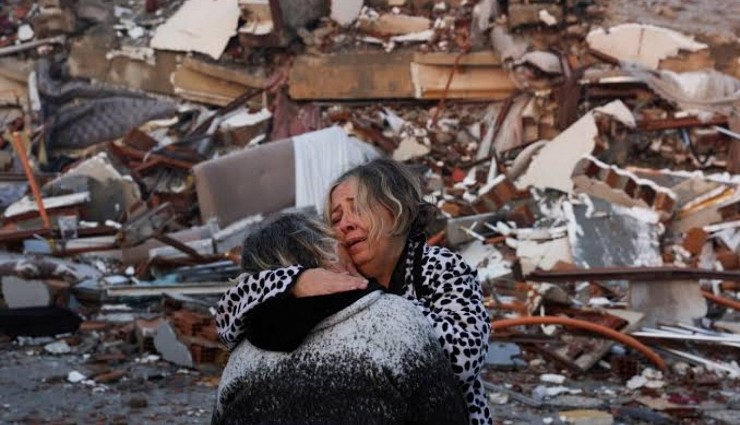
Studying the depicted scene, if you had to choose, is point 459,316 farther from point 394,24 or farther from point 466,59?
point 394,24

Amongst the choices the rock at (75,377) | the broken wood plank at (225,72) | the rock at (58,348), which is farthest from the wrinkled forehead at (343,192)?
the broken wood plank at (225,72)

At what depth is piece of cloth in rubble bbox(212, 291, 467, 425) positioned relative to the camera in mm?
2457

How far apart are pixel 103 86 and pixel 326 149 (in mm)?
5002

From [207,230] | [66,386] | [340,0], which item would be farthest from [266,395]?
[340,0]

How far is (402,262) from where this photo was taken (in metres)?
2.83

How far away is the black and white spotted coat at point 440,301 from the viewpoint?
2.59m

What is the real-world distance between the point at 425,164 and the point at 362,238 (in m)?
12.1

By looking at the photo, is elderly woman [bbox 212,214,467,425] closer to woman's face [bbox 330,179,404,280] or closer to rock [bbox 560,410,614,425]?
woman's face [bbox 330,179,404,280]

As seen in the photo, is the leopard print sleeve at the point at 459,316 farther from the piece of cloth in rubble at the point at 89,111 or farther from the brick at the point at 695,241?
the piece of cloth in rubble at the point at 89,111

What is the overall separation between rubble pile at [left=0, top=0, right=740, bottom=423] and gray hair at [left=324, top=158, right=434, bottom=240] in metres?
5.02

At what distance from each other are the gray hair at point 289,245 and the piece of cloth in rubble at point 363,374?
15 cm

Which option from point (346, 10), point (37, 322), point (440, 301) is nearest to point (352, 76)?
point (346, 10)

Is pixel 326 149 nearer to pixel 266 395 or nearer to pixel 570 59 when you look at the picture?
pixel 570 59

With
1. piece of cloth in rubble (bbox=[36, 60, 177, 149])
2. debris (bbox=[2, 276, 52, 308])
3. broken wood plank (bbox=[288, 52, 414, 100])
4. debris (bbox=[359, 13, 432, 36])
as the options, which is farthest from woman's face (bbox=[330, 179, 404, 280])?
piece of cloth in rubble (bbox=[36, 60, 177, 149])
